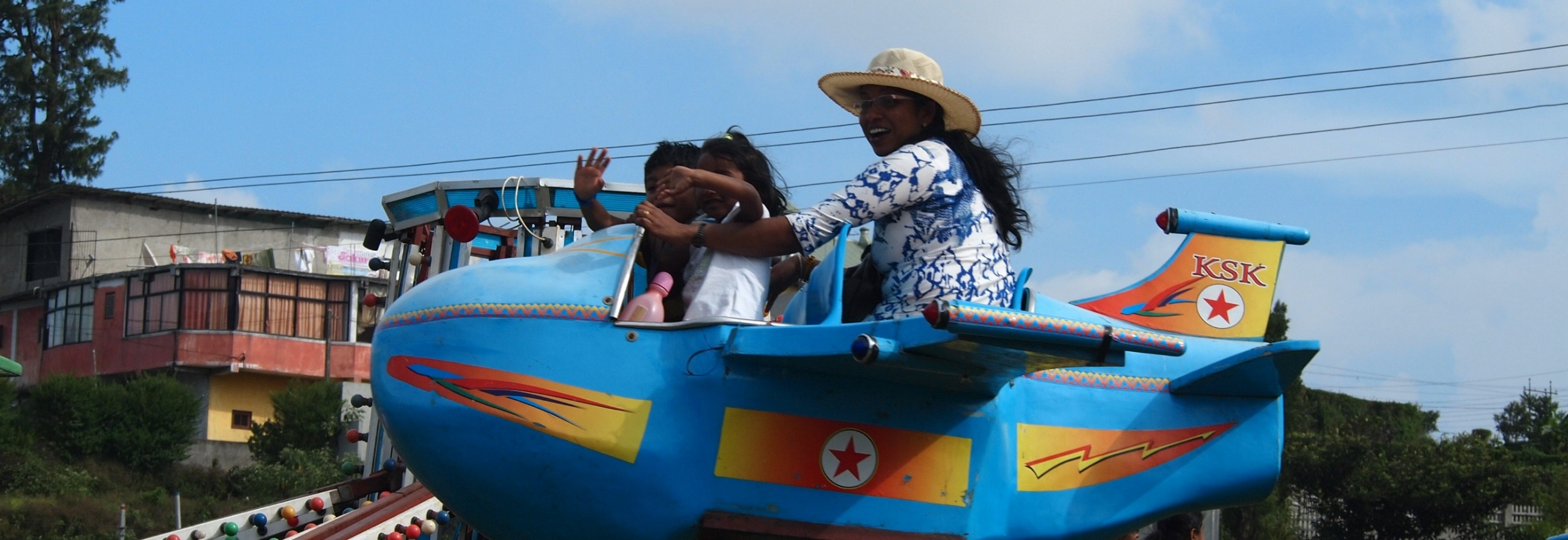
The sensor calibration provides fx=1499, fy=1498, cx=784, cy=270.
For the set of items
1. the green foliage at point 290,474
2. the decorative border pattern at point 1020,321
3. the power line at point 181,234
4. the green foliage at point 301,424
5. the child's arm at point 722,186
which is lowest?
the green foliage at point 290,474

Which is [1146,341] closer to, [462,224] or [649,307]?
[649,307]

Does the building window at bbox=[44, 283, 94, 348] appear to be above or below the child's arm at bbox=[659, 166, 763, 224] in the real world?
below

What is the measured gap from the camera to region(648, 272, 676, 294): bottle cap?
5.04 meters

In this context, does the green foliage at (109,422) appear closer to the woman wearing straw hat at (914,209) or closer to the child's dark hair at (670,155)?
the child's dark hair at (670,155)

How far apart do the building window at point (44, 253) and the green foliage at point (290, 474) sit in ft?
47.3

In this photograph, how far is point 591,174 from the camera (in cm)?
561

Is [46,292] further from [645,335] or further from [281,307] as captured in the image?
[645,335]

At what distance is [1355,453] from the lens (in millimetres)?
25000

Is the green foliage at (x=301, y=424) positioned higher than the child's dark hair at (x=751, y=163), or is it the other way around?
the child's dark hair at (x=751, y=163)

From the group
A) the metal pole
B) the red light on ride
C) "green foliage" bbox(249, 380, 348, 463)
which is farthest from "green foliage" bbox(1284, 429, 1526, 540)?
the metal pole

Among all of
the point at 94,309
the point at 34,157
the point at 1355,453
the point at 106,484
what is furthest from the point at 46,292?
the point at 1355,453

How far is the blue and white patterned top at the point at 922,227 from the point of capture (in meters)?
4.95

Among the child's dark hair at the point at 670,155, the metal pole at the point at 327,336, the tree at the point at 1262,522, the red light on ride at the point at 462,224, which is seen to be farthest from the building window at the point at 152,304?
the child's dark hair at the point at 670,155

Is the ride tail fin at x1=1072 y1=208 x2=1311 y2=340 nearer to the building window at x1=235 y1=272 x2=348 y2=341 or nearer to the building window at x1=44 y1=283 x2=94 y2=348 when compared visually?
the building window at x1=235 y1=272 x2=348 y2=341
